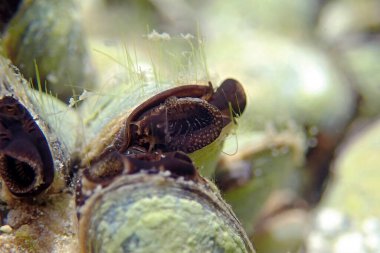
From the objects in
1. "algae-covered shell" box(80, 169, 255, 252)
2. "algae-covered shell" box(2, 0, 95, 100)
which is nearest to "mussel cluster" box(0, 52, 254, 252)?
"algae-covered shell" box(80, 169, 255, 252)

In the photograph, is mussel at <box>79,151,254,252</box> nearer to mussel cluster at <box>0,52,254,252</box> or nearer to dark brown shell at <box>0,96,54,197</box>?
mussel cluster at <box>0,52,254,252</box>

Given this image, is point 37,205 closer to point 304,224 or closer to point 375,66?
point 304,224

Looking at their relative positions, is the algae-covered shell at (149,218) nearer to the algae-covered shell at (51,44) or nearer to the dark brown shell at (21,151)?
the dark brown shell at (21,151)

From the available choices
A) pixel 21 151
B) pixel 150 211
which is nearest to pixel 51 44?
pixel 21 151

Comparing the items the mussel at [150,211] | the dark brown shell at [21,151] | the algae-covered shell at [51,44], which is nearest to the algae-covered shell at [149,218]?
the mussel at [150,211]

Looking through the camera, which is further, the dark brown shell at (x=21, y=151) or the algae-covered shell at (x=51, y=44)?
the algae-covered shell at (x=51, y=44)

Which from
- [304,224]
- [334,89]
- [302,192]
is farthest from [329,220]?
[334,89]

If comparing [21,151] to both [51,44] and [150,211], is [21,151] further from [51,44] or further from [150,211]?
A: [51,44]
